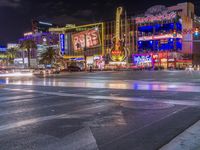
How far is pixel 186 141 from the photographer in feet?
20.7

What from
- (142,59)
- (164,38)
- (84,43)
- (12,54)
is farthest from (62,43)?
(12,54)

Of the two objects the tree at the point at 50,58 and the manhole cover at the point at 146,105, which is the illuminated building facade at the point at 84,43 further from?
the manhole cover at the point at 146,105

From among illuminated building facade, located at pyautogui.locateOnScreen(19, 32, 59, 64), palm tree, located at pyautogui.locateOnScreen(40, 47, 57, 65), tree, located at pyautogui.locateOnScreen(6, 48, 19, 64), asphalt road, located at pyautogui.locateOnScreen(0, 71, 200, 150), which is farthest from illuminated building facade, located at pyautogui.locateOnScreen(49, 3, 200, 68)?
asphalt road, located at pyautogui.locateOnScreen(0, 71, 200, 150)

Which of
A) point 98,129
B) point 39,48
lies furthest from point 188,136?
point 39,48

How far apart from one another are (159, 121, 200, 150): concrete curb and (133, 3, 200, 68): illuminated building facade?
90133 millimetres

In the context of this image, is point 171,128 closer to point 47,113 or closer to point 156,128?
point 156,128

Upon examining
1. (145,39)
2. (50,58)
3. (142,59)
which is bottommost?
(142,59)

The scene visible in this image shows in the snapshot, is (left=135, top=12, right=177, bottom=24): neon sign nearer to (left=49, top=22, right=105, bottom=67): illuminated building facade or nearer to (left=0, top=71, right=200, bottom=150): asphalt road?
(left=49, top=22, right=105, bottom=67): illuminated building facade

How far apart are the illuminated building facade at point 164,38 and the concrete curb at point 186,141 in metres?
90.1

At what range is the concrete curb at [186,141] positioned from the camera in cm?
590

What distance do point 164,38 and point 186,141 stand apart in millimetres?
95226

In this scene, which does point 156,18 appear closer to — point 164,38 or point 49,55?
point 164,38

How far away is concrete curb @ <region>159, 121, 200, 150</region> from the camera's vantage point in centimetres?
590

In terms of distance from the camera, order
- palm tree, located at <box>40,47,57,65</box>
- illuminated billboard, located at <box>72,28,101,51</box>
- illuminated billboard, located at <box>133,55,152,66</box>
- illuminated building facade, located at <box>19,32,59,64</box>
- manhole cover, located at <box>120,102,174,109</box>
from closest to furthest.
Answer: manhole cover, located at <box>120,102,174,109</box>
illuminated billboard, located at <box>133,55,152,66</box>
palm tree, located at <box>40,47,57,65</box>
illuminated billboard, located at <box>72,28,101,51</box>
illuminated building facade, located at <box>19,32,59,64</box>
